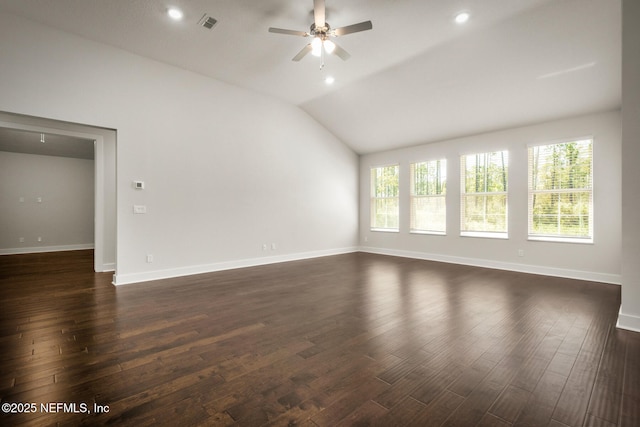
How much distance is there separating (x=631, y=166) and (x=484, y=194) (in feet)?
10.8

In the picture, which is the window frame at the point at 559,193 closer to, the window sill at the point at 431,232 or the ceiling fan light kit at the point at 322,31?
the window sill at the point at 431,232

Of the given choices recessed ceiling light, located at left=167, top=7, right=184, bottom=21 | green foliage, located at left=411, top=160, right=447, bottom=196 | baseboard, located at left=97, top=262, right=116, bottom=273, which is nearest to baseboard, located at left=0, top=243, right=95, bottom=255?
baseboard, located at left=97, top=262, right=116, bottom=273

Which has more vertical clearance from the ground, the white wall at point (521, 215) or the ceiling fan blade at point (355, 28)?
the ceiling fan blade at point (355, 28)

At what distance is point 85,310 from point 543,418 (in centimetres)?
424

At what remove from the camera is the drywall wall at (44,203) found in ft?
24.4

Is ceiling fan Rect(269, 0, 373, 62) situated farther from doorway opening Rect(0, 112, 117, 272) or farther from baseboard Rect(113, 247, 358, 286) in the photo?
baseboard Rect(113, 247, 358, 286)

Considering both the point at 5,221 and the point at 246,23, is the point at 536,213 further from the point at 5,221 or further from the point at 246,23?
the point at 5,221

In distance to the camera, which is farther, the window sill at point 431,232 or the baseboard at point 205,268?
the window sill at point 431,232

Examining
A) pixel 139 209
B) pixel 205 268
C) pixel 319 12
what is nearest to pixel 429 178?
pixel 319 12

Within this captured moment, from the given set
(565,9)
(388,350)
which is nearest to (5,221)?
(388,350)

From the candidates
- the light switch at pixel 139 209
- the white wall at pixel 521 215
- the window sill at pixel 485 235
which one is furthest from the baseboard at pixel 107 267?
the window sill at pixel 485 235

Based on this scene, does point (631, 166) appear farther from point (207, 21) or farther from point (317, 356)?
point (207, 21)

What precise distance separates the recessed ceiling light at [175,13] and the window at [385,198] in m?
5.62

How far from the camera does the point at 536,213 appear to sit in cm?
533
